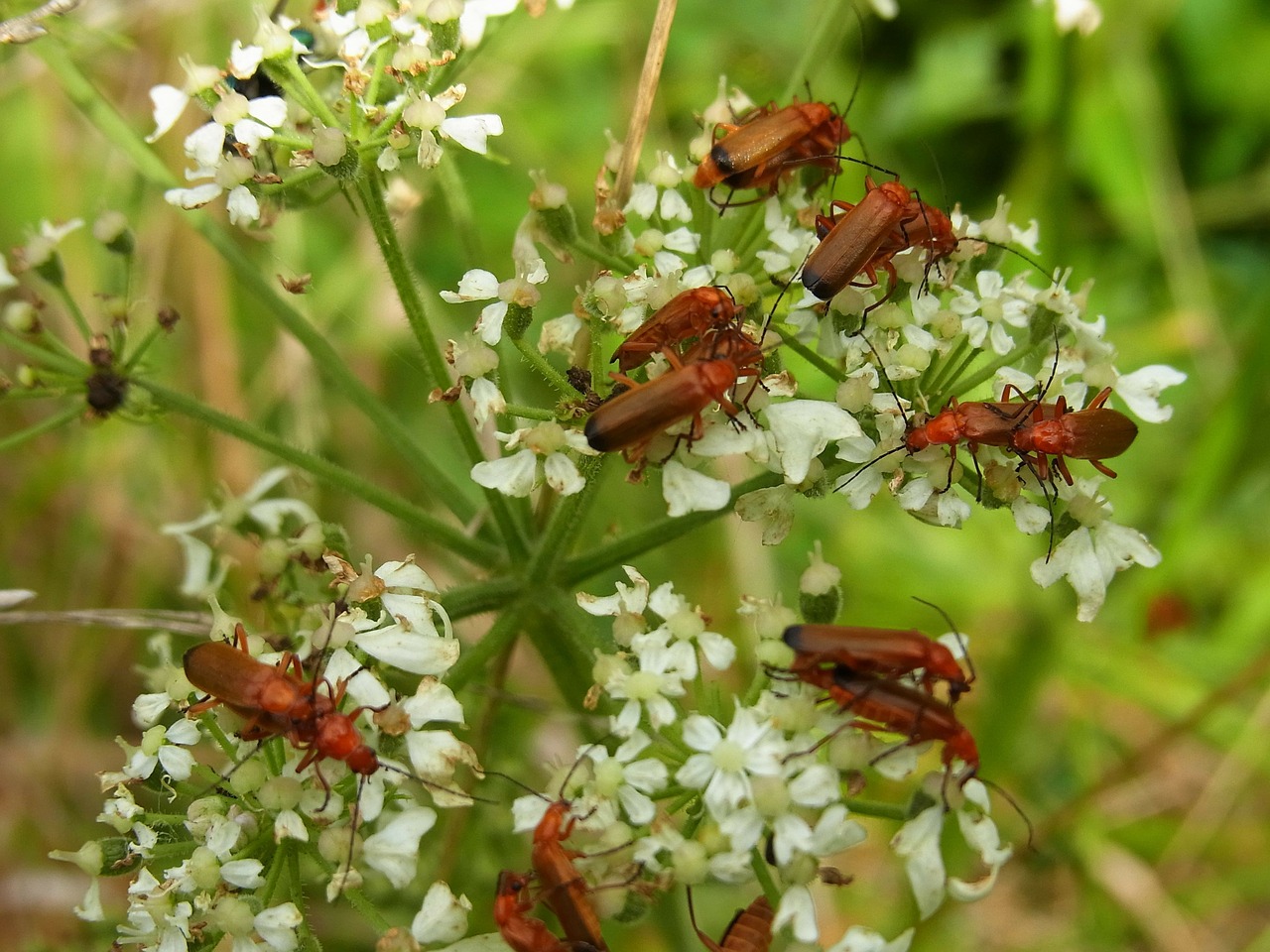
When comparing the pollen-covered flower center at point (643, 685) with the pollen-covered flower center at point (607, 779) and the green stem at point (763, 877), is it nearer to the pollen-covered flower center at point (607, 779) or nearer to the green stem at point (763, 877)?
→ the pollen-covered flower center at point (607, 779)

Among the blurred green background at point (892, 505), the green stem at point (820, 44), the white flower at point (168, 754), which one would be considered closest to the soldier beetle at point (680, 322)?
the green stem at point (820, 44)

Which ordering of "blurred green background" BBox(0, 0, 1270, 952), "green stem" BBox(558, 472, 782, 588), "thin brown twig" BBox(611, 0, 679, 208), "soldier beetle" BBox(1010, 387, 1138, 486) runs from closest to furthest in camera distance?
"soldier beetle" BBox(1010, 387, 1138, 486) < "green stem" BBox(558, 472, 782, 588) < "thin brown twig" BBox(611, 0, 679, 208) < "blurred green background" BBox(0, 0, 1270, 952)

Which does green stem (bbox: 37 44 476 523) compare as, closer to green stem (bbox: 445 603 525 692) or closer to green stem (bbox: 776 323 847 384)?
green stem (bbox: 445 603 525 692)

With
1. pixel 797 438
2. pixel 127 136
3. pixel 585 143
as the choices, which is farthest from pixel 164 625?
pixel 585 143

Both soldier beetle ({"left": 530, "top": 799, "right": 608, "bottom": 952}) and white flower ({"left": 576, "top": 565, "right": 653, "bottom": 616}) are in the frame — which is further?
white flower ({"left": 576, "top": 565, "right": 653, "bottom": 616})

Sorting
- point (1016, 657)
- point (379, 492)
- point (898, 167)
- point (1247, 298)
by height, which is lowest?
point (1016, 657)

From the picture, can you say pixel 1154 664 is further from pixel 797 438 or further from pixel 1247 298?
pixel 797 438

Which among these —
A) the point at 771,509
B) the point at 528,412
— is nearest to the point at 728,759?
the point at 771,509

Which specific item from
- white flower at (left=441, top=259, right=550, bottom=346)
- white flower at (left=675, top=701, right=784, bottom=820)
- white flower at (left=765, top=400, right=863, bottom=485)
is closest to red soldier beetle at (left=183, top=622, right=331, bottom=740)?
white flower at (left=675, top=701, right=784, bottom=820)
